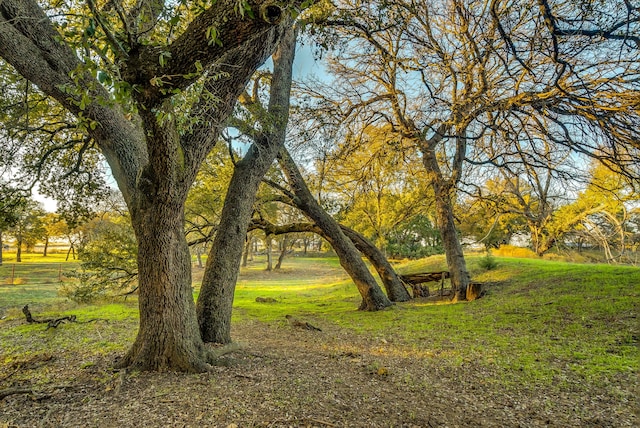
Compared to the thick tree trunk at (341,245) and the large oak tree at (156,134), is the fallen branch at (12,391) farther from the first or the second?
the thick tree trunk at (341,245)

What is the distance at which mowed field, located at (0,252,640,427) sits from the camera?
3189 mm

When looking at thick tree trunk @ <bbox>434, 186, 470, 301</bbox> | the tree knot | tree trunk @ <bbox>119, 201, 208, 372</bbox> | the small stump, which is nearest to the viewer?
the tree knot

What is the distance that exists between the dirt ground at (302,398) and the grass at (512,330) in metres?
0.39

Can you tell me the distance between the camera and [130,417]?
309 cm

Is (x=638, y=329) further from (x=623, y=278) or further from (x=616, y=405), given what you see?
(x=623, y=278)

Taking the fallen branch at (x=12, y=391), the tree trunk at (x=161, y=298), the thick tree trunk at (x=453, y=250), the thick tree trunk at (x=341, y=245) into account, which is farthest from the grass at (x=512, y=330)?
the fallen branch at (x=12, y=391)

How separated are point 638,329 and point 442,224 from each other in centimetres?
538

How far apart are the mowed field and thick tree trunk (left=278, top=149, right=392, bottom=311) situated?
6.81ft

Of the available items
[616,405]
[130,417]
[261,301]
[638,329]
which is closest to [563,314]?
[638,329]

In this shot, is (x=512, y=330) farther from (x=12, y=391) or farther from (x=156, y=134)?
(x=12, y=391)

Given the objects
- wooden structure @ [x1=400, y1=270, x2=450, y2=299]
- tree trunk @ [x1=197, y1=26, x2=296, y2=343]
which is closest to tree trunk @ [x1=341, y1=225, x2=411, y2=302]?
wooden structure @ [x1=400, y1=270, x2=450, y2=299]

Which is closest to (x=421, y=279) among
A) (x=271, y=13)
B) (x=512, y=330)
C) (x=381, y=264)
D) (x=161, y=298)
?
(x=381, y=264)

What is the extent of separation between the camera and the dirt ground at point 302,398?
308cm

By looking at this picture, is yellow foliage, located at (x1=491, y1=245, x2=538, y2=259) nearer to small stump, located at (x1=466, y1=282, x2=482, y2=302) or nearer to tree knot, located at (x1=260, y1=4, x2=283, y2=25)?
small stump, located at (x1=466, y1=282, x2=482, y2=302)
